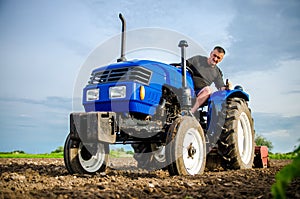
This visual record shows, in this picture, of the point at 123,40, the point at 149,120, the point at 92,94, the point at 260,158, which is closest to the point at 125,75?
the point at 92,94

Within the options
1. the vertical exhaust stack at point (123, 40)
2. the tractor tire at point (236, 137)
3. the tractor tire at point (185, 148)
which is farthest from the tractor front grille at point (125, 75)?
the tractor tire at point (236, 137)

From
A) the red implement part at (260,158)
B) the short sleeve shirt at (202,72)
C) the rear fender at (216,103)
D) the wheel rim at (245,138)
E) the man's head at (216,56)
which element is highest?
the man's head at (216,56)

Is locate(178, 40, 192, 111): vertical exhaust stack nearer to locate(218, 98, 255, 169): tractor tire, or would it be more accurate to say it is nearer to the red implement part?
locate(218, 98, 255, 169): tractor tire

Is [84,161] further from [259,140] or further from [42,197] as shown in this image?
[259,140]

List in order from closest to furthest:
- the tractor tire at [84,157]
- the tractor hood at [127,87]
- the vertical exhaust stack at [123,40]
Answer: the tractor hood at [127,87] < the tractor tire at [84,157] < the vertical exhaust stack at [123,40]

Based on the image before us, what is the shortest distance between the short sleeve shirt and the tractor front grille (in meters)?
1.55

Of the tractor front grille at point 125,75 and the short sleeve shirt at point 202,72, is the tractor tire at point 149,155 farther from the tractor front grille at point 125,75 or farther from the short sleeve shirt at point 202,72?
the tractor front grille at point 125,75

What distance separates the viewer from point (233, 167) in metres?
6.41

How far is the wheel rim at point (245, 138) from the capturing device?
7.06 m

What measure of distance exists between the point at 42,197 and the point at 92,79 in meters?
2.79

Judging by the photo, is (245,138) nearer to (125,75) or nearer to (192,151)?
(192,151)

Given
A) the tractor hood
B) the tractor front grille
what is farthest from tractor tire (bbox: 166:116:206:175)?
the tractor front grille

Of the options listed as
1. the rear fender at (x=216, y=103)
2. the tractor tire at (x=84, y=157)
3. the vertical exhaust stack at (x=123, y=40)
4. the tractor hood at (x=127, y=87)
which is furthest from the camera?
the rear fender at (x=216, y=103)

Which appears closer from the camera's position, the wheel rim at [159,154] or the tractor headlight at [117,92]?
the tractor headlight at [117,92]
